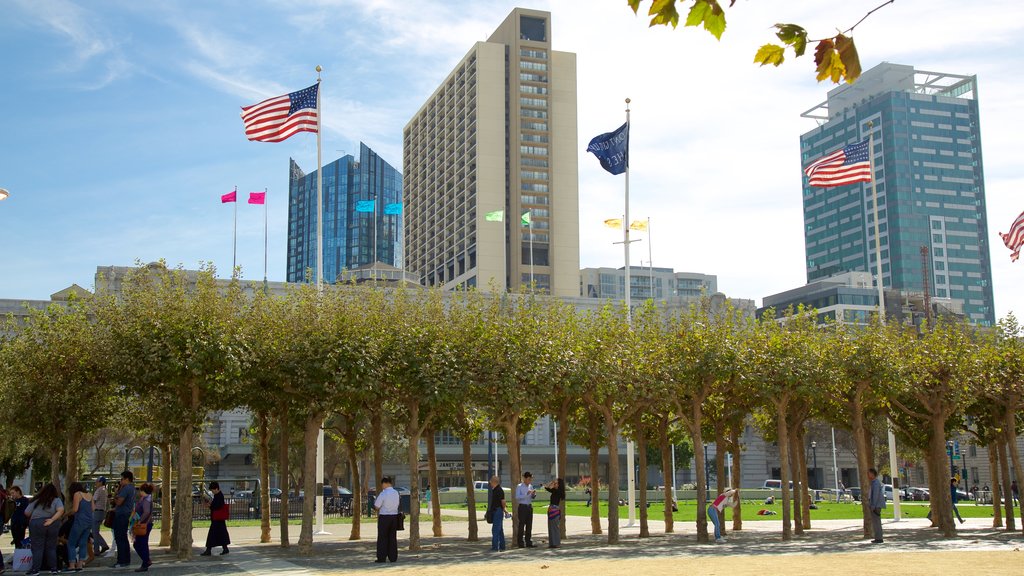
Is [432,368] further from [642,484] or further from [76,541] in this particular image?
[642,484]

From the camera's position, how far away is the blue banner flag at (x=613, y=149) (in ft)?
120

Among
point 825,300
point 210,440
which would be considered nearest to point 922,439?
point 210,440

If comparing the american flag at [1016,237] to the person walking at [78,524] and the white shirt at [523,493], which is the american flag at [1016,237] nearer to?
the white shirt at [523,493]

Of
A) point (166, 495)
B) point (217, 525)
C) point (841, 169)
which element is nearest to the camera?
point (217, 525)

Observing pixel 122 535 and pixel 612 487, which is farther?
pixel 612 487

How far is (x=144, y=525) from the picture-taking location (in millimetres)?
20781

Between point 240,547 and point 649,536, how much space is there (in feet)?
40.9

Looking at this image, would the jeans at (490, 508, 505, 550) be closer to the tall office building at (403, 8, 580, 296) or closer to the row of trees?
the row of trees

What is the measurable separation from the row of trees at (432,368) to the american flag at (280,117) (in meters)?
8.40

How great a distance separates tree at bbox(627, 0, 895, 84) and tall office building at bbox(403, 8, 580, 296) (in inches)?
4459

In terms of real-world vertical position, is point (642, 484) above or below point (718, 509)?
above

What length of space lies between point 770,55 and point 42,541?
1881 centimetres

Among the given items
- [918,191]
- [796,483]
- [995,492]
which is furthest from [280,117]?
[918,191]

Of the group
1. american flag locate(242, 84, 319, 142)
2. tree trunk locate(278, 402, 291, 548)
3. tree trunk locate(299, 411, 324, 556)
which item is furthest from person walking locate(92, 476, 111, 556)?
american flag locate(242, 84, 319, 142)
